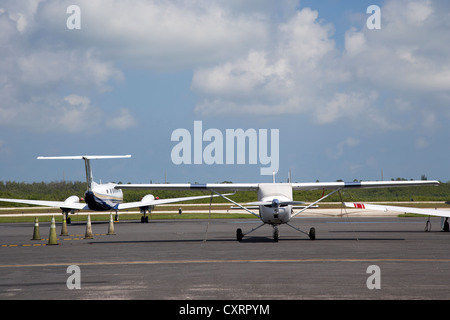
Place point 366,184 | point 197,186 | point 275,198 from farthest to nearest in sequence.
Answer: point 366,184, point 197,186, point 275,198

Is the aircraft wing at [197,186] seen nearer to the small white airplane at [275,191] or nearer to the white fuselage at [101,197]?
the small white airplane at [275,191]

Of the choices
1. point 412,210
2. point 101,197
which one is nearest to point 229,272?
point 412,210

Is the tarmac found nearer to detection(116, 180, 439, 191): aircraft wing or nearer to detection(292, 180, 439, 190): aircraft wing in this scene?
detection(116, 180, 439, 191): aircraft wing

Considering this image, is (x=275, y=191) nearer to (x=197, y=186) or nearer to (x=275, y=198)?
(x=275, y=198)

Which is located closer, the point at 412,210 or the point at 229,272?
the point at 229,272

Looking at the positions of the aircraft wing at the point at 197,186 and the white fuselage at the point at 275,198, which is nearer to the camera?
the white fuselage at the point at 275,198

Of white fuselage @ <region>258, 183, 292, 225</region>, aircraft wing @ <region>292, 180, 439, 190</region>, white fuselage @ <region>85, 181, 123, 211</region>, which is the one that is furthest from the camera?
white fuselage @ <region>85, 181, 123, 211</region>

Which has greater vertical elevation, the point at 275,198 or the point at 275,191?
the point at 275,191

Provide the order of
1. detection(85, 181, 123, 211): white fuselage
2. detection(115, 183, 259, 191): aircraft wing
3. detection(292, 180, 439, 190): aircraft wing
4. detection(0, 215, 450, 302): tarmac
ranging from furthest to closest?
detection(85, 181, 123, 211): white fuselage → detection(292, 180, 439, 190): aircraft wing → detection(115, 183, 259, 191): aircraft wing → detection(0, 215, 450, 302): tarmac

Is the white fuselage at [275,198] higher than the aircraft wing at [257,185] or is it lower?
lower

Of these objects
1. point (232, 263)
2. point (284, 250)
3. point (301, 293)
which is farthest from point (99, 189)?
point (301, 293)

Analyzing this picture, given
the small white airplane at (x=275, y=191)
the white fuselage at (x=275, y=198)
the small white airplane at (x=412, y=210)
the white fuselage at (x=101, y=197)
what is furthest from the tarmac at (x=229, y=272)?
the white fuselage at (x=101, y=197)

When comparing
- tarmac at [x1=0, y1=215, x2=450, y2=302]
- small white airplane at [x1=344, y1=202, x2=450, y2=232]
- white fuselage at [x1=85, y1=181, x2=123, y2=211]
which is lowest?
tarmac at [x1=0, y1=215, x2=450, y2=302]

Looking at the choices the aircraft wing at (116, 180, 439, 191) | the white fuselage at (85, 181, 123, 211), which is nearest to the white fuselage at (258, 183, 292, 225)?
the aircraft wing at (116, 180, 439, 191)
